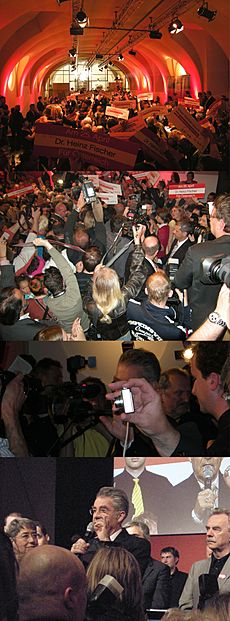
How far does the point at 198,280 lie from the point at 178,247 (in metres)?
0.43

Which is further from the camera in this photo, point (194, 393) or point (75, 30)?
point (75, 30)

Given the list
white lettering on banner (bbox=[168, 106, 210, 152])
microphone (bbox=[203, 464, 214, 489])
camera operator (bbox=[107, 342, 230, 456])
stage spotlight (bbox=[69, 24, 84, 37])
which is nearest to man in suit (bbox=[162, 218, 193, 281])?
white lettering on banner (bbox=[168, 106, 210, 152])

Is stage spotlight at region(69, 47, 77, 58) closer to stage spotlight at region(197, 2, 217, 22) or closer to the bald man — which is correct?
stage spotlight at region(197, 2, 217, 22)

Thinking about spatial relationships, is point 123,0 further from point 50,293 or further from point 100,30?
point 50,293

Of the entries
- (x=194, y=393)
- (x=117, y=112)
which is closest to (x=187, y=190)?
(x=117, y=112)

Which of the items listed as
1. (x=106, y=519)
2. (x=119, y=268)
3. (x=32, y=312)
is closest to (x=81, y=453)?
(x=106, y=519)

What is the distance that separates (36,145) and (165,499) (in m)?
1.92

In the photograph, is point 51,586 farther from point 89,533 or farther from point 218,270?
point 218,270

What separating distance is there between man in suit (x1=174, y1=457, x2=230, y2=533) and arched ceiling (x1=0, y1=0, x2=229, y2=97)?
1.43m

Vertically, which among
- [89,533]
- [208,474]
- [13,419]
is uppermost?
[13,419]

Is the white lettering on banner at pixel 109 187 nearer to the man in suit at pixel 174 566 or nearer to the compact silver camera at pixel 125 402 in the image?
the compact silver camera at pixel 125 402

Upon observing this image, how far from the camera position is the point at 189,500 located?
2328 mm

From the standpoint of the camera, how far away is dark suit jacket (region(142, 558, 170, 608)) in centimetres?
232

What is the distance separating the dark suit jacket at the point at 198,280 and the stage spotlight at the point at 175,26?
2.28ft
